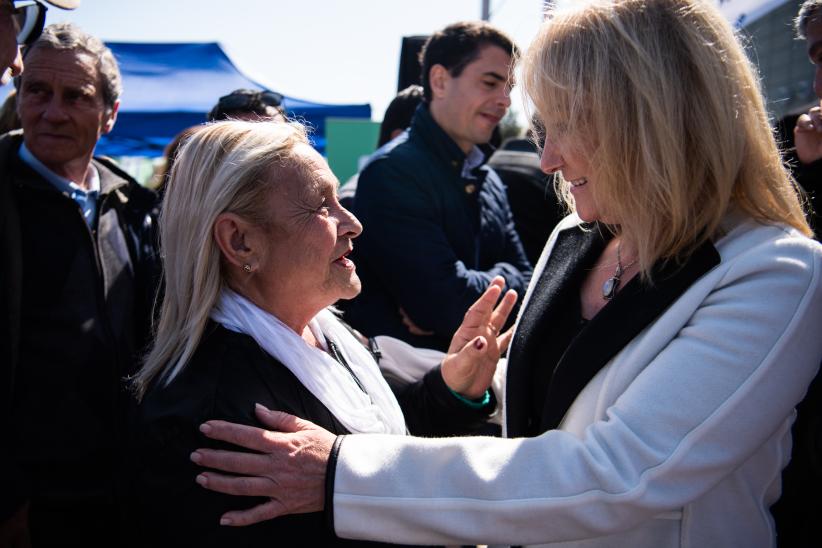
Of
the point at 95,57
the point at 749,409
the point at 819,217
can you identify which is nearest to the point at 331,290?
the point at 749,409

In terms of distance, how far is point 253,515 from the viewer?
1.33m

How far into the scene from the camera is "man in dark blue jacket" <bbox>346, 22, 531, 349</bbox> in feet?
8.72

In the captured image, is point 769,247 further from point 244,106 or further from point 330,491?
point 244,106

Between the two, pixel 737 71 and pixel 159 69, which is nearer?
pixel 737 71

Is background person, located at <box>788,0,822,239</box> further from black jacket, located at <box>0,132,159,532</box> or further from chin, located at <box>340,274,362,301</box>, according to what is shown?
black jacket, located at <box>0,132,159,532</box>

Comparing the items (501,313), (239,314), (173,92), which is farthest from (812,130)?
(173,92)

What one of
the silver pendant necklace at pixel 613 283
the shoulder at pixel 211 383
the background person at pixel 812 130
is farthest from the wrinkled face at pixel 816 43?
the shoulder at pixel 211 383

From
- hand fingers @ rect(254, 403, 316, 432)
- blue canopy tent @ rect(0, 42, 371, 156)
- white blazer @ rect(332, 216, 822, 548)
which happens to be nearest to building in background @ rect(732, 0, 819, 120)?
white blazer @ rect(332, 216, 822, 548)

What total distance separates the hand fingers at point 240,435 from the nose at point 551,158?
896 mm

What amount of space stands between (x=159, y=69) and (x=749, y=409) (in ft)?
25.8

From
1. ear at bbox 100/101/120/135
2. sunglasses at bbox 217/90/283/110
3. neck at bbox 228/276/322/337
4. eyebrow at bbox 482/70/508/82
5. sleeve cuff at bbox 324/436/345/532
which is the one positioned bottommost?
sleeve cuff at bbox 324/436/345/532

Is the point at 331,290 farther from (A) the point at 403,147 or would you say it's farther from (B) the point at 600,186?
(A) the point at 403,147

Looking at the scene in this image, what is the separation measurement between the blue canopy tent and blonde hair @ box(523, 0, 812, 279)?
565 cm

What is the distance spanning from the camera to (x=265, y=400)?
150 centimetres
